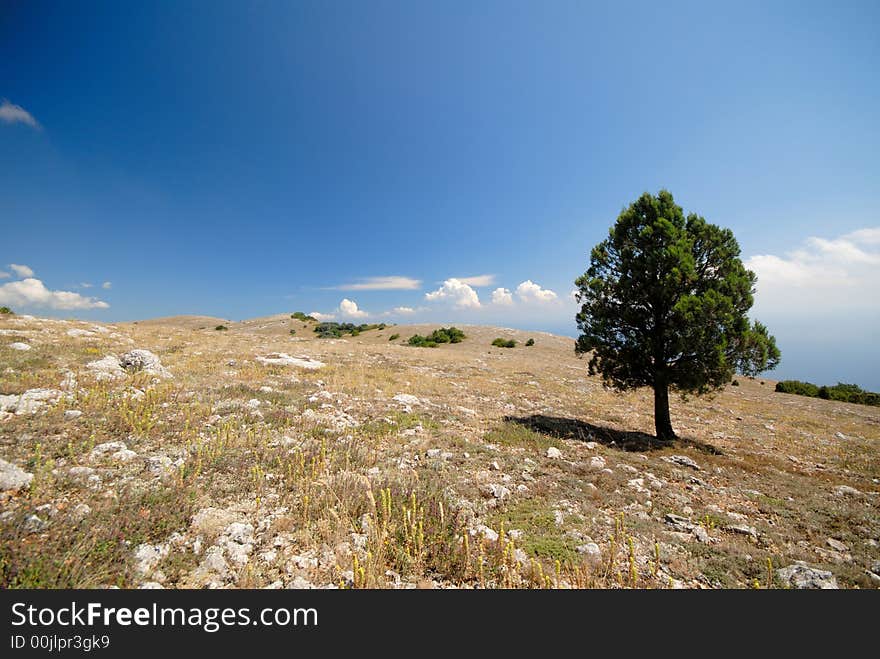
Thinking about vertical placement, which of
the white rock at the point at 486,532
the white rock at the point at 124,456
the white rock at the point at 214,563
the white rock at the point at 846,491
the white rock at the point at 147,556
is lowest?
the white rock at the point at 846,491

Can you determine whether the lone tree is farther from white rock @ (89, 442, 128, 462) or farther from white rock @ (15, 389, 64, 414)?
white rock @ (15, 389, 64, 414)

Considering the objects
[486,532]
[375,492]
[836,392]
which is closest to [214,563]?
[375,492]

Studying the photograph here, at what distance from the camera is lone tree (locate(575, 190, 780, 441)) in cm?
1118

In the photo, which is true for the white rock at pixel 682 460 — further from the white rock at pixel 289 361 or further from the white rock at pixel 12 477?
the white rock at pixel 289 361

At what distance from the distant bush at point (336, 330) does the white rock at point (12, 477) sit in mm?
46374

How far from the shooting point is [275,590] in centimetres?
356

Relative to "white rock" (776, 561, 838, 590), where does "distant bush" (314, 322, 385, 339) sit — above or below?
above

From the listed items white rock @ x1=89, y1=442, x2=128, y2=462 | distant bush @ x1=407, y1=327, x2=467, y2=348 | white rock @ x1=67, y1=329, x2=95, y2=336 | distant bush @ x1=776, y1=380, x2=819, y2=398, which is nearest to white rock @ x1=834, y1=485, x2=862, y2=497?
white rock @ x1=89, y1=442, x2=128, y2=462

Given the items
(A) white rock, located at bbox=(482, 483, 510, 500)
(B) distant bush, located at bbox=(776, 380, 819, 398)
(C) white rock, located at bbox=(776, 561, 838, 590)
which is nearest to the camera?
(C) white rock, located at bbox=(776, 561, 838, 590)

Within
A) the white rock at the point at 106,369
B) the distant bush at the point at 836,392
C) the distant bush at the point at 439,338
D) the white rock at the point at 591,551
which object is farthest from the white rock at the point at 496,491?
the distant bush at the point at 836,392

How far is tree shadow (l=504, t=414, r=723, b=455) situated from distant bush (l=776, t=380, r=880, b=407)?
103ft

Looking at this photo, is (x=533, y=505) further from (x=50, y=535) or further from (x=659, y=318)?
(x=659, y=318)

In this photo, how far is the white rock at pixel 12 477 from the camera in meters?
4.91

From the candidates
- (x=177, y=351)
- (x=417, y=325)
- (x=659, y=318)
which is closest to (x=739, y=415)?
(x=659, y=318)
